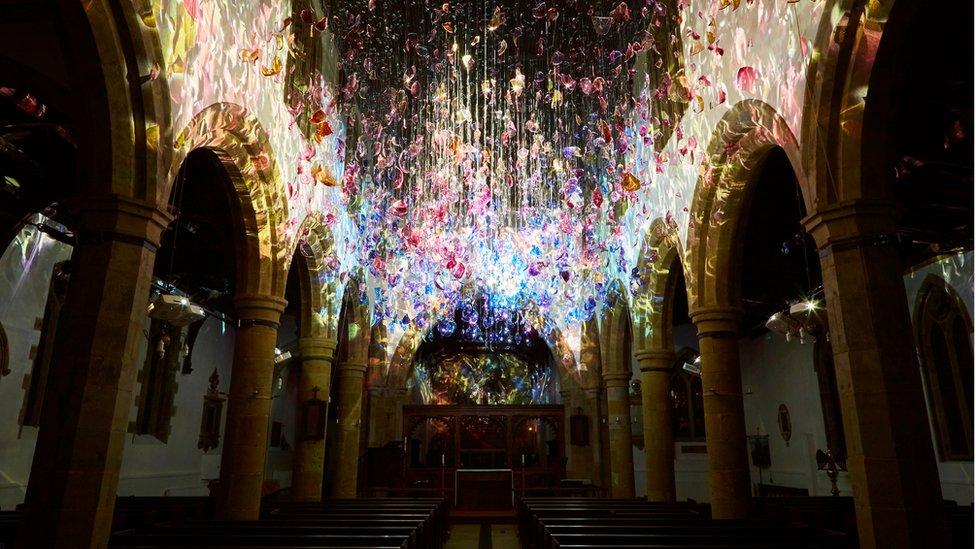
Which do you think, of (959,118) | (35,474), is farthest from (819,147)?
(35,474)

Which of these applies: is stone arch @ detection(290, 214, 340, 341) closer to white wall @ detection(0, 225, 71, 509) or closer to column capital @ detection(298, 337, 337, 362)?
column capital @ detection(298, 337, 337, 362)

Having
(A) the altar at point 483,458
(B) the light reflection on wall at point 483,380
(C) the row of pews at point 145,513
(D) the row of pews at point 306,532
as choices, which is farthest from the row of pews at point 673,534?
(B) the light reflection on wall at point 483,380

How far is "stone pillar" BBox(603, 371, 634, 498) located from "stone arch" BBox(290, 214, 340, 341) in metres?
6.31

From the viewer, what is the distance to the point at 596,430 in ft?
56.5

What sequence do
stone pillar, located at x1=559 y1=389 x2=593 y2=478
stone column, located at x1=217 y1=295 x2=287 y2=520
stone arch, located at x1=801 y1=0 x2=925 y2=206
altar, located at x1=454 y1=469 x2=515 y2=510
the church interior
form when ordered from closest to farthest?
stone arch, located at x1=801 y1=0 x2=925 y2=206 < the church interior < stone column, located at x1=217 y1=295 x2=287 y2=520 < altar, located at x1=454 y1=469 x2=515 y2=510 < stone pillar, located at x1=559 y1=389 x2=593 y2=478

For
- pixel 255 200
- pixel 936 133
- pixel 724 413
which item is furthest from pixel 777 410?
pixel 255 200

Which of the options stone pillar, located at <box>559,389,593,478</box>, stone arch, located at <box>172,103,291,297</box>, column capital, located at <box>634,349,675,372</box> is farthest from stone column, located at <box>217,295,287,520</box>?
stone pillar, located at <box>559,389,593,478</box>

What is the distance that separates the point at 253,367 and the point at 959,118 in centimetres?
864

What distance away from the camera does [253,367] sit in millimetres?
8742

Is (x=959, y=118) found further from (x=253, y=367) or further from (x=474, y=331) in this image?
(x=474, y=331)

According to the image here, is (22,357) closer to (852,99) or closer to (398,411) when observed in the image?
(852,99)

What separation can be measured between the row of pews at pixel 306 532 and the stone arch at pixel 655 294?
5.20 meters

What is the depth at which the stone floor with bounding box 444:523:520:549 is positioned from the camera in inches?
458

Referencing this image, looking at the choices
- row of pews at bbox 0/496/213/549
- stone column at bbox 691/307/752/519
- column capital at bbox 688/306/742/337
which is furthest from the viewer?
column capital at bbox 688/306/742/337
